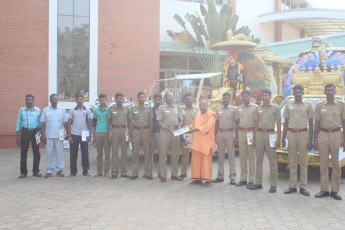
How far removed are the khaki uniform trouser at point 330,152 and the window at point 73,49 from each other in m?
8.11

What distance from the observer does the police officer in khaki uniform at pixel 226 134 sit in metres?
6.35

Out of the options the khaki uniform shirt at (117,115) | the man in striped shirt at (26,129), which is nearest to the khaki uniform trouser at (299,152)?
the khaki uniform shirt at (117,115)

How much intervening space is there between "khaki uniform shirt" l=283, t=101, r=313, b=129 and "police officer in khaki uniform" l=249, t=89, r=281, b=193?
0.21 m

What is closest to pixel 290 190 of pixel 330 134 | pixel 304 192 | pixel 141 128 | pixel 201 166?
pixel 304 192

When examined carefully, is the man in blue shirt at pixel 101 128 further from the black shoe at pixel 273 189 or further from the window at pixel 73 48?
the window at pixel 73 48

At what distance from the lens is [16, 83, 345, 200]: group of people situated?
5.43 m

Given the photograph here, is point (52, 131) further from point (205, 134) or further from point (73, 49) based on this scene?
point (73, 49)

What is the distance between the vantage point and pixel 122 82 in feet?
38.8

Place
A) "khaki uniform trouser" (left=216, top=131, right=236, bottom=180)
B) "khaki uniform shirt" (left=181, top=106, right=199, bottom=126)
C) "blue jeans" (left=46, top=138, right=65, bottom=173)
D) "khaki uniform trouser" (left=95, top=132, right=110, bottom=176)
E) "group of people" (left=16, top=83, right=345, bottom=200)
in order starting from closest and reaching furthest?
"group of people" (left=16, top=83, right=345, bottom=200), "khaki uniform trouser" (left=216, top=131, right=236, bottom=180), "khaki uniform shirt" (left=181, top=106, right=199, bottom=126), "khaki uniform trouser" (left=95, top=132, right=110, bottom=176), "blue jeans" (left=46, top=138, right=65, bottom=173)

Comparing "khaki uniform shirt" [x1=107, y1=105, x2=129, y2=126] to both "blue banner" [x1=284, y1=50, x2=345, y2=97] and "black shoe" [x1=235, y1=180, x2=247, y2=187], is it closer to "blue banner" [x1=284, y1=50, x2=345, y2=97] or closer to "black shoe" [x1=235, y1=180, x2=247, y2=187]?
"black shoe" [x1=235, y1=180, x2=247, y2=187]

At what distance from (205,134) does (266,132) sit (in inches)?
43.6

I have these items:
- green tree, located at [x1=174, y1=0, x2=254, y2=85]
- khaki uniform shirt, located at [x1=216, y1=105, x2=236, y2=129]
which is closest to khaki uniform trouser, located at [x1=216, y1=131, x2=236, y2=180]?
khaki uniform shirt, located at [x1=216, y1=105, x2=236, y2=129]

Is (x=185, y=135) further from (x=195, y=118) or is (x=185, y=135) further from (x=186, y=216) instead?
(x=186, y=216)

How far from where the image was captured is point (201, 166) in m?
6.21
